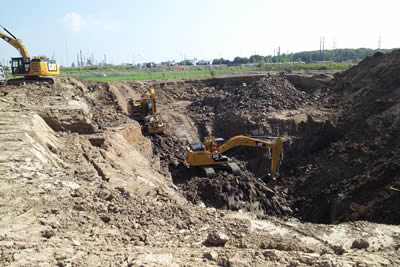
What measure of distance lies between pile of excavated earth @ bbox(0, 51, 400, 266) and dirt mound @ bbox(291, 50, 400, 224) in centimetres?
6

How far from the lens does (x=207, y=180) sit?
13.9 metres

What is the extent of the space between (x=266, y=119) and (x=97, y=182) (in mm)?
13198

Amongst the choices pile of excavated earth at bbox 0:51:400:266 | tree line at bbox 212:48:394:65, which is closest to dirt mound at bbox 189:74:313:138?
pile of excavated earth at bbox 0:51:400:266

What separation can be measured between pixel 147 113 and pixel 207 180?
7716 mm

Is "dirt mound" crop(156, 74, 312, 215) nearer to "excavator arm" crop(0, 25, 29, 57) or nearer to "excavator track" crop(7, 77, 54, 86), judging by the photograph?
"excavator track" crop(7, 77, 54, 86)

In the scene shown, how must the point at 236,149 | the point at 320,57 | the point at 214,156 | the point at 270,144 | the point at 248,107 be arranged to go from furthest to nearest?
the point at 320,57, the point at 248,107, the point at 236,149, the point at 214,156, the point at 270,144

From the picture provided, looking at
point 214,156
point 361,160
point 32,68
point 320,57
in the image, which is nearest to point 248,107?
point 214,156

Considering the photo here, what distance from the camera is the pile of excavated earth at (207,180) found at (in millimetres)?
5688

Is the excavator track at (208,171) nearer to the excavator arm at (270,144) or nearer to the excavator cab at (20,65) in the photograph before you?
the excavator arm at (270,144)

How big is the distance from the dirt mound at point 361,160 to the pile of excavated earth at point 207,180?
64 mm

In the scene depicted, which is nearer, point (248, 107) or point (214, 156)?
point (214, 156)

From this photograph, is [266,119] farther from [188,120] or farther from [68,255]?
[68,255]

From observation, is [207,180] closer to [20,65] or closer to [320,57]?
[20,65]

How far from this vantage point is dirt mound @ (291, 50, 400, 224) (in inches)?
464
